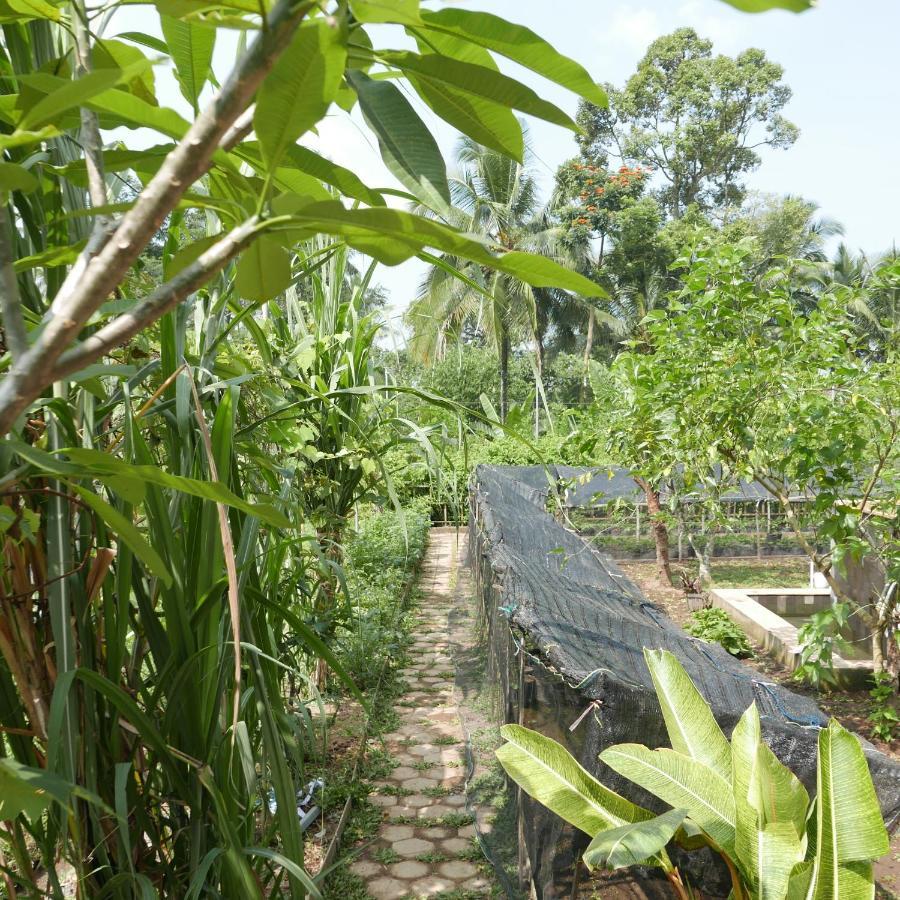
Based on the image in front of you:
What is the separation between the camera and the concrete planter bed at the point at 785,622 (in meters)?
5.13

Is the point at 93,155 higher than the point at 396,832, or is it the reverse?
the point at 93,155

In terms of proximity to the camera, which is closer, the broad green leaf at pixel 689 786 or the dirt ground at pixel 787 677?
the broad green leaf at pixel 689 786

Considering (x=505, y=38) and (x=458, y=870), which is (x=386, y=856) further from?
(x=505, y=38)

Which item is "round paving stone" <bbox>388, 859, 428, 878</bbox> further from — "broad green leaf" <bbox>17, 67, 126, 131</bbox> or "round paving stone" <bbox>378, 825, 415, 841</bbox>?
"broad green leaf" <bbox>17, 67, 126, 131</bbox>

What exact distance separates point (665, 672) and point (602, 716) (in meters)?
0.22

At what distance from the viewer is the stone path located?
3057mm

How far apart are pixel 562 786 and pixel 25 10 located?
1952 mm

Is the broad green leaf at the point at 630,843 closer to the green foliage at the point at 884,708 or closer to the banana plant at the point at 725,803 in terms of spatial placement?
the banana plant at the point at 725,803

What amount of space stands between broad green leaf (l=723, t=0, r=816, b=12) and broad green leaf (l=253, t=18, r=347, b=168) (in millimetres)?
195

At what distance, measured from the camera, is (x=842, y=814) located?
5.86 feet

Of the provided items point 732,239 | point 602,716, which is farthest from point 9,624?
point 732,239

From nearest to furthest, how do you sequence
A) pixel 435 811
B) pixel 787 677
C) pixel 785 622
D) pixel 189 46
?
1. pixel 189 46
2. pixel 435 811
3. pixel 787 677
4. pixel 785 622

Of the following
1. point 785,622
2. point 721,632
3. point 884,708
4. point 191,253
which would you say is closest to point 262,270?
point 191,253

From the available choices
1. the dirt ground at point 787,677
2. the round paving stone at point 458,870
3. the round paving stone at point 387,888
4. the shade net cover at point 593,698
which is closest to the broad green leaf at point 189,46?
the shade net cover at point 593,698
